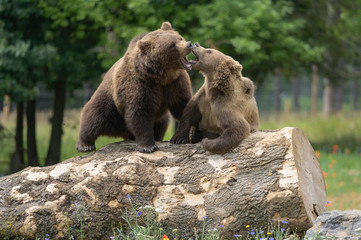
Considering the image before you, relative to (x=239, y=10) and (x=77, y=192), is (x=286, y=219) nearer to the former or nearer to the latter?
(x=77, y=192)

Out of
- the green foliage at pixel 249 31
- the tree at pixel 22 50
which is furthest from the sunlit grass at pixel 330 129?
the tree at pixel 22 50

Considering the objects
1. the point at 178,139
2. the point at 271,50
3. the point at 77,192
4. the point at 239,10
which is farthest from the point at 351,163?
the point at 77,192

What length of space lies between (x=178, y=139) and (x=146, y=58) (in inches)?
34.4

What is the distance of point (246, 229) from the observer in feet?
13.6

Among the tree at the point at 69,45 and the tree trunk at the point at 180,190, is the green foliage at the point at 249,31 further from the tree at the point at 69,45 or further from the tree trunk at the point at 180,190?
the tree trunk at the point at 180,190

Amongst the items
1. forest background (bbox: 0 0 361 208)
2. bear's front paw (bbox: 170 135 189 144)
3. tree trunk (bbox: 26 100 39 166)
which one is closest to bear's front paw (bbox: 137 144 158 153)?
bear's front paw (bbox: 170 135 189 144)

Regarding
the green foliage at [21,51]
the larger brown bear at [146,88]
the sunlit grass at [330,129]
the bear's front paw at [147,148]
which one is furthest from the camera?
the sunlit grass at [330,129]

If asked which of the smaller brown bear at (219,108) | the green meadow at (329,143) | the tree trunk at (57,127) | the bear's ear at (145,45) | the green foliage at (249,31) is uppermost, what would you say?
the green foliage at (249,31)

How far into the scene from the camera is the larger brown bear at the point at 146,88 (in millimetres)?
4844

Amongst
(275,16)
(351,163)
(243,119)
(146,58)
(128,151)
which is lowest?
(351,163)

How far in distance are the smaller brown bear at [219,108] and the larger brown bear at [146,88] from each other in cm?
21

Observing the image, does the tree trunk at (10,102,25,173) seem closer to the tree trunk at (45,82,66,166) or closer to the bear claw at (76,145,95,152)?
the tree trunk at (45,82,66,166)

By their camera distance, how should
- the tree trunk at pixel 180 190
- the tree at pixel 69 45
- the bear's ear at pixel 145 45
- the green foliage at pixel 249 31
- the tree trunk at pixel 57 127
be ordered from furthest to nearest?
the tree trunk at pixel 57 127
the green foliage at pixel 249 31
the tree at pixel 69 45
the bear's ear at pixel 145 45
the tree trunk at pixel 180 190

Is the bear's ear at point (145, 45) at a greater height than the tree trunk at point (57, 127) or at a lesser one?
greater
